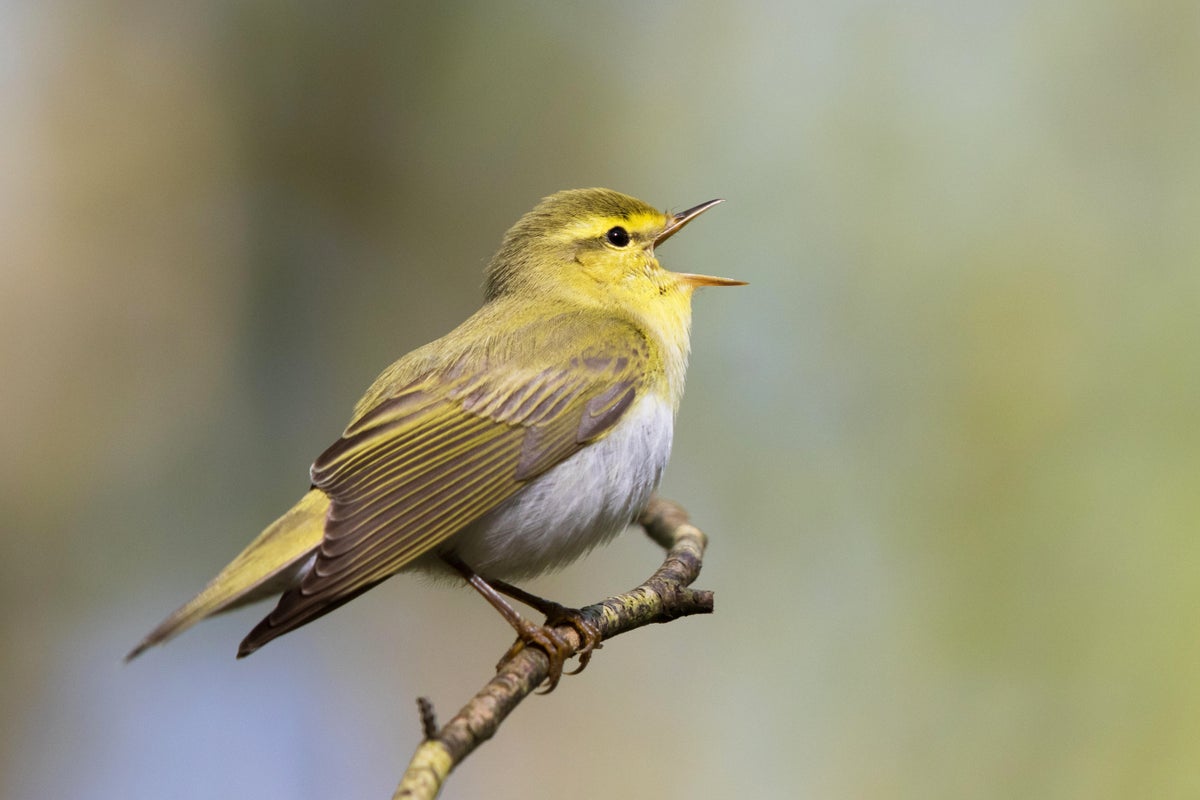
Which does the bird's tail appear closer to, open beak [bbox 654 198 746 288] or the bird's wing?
the bird's wing

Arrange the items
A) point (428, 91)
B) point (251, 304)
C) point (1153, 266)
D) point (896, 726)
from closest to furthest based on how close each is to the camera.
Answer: point (896, 726) → point (1153, 266) → point (251, 304) → point (428, 91)

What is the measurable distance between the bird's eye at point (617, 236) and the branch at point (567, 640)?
99 cm

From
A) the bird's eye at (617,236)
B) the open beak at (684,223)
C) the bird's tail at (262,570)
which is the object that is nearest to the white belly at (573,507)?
the bird's tail at (262,570)

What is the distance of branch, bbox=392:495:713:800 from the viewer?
5.99 ft

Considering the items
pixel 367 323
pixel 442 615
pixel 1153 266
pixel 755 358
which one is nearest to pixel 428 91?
pixel 367 323

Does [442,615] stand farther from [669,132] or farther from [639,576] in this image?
[669,132]

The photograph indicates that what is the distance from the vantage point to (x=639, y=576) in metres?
6.61

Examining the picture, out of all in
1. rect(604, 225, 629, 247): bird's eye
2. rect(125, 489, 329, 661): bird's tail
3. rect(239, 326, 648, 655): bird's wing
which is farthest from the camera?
rect(604, 225, 629, 247): bird's eye

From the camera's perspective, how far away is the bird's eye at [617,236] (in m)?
4.05

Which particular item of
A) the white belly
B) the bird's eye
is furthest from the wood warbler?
the bird's eye

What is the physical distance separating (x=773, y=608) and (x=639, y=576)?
2.74 ft

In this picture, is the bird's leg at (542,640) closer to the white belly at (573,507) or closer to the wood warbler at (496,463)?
the wood warbler at (496,463)

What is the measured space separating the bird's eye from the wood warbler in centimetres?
17

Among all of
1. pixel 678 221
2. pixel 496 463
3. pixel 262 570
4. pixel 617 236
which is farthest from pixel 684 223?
pixel 262 570
